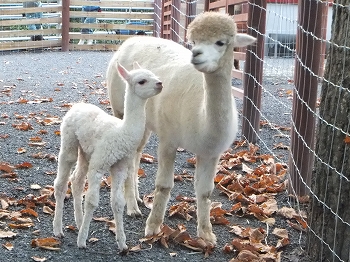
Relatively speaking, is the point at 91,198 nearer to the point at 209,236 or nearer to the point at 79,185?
the point at 79,185

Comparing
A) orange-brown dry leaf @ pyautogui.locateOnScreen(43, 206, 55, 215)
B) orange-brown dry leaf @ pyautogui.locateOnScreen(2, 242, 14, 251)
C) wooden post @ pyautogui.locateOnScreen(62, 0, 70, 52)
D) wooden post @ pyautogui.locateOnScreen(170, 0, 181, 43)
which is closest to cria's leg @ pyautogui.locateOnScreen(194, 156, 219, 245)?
orange-brown dry leaf @ pyautogui.locateOnScreen(43, 206, 55, 215)

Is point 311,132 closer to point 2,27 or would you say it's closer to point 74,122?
point 74,122

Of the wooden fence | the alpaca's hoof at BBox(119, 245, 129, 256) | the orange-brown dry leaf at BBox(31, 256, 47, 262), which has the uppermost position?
the orange-brown dry leaf at BBox(31, 256, 47, 262)

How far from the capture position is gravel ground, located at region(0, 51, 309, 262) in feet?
11.4

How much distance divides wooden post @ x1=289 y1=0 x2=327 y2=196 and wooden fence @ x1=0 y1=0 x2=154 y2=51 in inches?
621

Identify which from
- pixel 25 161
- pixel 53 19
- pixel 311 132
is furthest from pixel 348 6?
pixel 53 19

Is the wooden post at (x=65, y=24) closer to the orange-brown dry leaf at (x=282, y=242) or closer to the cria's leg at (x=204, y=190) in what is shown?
the cria's leg at (x=204, y=190)

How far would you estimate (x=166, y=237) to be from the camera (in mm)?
3713

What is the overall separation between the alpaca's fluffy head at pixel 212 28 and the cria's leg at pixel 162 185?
2.86ft

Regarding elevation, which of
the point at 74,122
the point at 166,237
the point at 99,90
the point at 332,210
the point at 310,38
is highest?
the point at 310,38

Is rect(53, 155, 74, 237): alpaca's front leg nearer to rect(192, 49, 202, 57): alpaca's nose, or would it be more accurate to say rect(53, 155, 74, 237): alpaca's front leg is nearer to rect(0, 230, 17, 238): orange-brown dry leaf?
rect(0, 230, 17, 238): orange-brown dry leaf

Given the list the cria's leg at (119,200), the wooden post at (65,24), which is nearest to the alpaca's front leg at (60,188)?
the cria's leg at (119,200)

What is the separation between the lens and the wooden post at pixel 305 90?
14.8 feet

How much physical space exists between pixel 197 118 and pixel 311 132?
138cm
